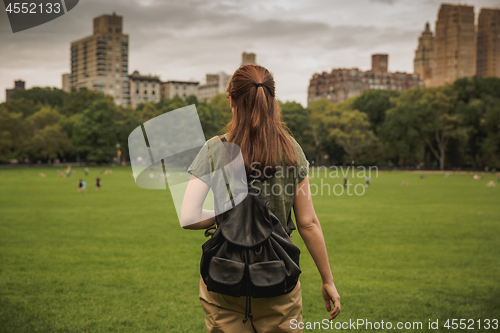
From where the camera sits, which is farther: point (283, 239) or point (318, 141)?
point (318, 141)

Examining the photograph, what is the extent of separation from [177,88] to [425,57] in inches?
4744

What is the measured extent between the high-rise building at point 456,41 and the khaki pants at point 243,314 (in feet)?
631

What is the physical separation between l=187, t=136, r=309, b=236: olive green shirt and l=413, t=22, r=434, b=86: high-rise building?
205 m

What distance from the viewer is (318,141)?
7344 cm

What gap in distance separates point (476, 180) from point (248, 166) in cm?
5003

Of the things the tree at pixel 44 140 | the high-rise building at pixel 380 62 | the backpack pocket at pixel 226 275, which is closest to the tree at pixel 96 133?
the tree at pixel 44 140

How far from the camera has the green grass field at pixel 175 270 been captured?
6301 millimetres

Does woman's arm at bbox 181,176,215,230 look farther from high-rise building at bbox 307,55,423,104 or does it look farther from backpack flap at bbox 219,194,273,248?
high-rise building at bbox 307,55,423,104

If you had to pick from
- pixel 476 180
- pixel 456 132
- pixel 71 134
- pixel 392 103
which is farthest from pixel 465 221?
pixel 71 134

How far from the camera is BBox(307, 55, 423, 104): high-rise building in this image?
489 ft

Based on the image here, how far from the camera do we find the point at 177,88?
149m

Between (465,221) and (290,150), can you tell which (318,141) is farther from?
(290,150)

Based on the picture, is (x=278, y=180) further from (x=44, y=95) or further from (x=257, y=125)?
(x=44, y=95)

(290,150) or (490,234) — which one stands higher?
(290,150)
